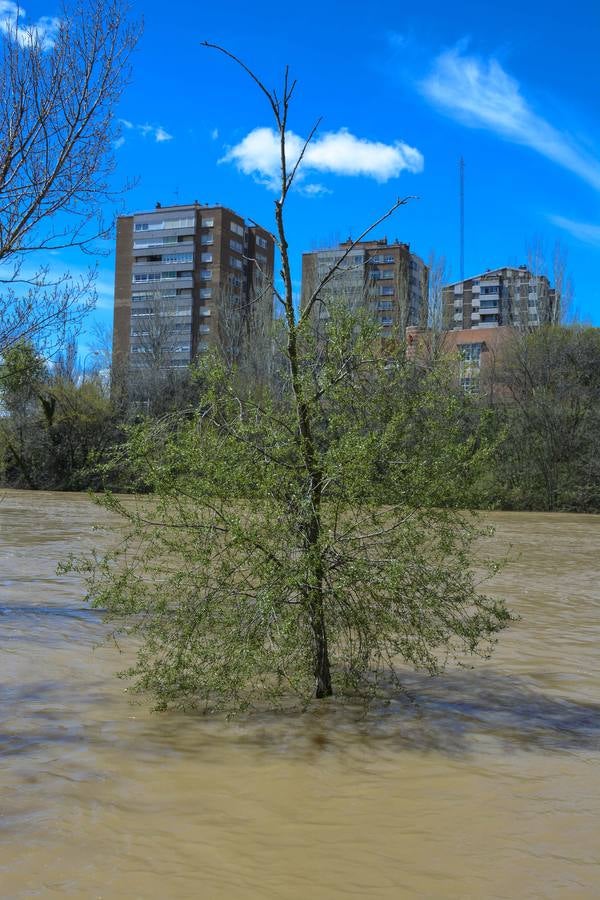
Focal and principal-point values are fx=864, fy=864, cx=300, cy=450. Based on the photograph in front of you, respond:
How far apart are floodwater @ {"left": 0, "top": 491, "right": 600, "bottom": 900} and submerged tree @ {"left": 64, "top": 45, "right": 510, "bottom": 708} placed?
0.52m

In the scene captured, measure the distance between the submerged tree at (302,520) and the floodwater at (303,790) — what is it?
52 centimetres

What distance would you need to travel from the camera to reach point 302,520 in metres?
5.41

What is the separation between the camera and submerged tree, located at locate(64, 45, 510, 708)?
17.7ft

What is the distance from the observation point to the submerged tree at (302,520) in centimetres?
541

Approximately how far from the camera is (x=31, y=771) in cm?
468

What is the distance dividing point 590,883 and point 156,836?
75.5 inches

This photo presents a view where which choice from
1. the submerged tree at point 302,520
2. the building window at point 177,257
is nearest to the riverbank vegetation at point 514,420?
the submerged tree at point 302,520

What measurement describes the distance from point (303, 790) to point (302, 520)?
159cm

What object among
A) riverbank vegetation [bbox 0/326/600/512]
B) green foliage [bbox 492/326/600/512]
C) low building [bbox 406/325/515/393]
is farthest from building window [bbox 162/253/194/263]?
green foliage [bbox 492/326/600/512]

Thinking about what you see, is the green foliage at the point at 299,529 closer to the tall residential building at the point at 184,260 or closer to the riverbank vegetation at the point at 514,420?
the riverbank vegetation at the point at 514,420

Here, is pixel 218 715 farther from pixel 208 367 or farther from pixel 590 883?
pixel 590 883

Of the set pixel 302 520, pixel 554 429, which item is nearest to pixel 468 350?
pixel 302 520

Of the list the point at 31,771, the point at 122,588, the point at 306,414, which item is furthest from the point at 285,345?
the point at 31,771

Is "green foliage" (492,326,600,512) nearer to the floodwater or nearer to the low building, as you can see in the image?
the low building
